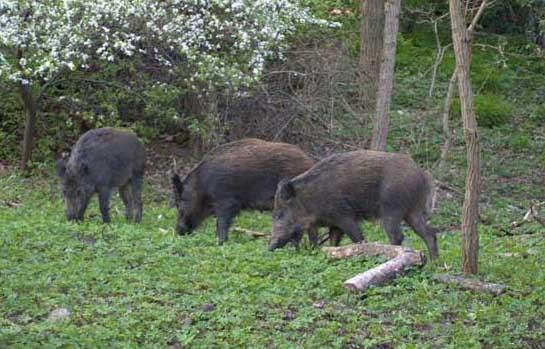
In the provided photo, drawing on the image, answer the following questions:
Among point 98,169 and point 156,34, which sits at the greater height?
point 156,34

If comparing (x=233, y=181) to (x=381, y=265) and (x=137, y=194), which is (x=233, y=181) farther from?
(x=381, y=265)

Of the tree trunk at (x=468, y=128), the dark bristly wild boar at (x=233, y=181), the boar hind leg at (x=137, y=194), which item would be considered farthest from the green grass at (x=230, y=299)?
the boar hind leg at (x=137, y=194)

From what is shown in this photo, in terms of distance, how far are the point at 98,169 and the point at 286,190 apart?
3.20 metres

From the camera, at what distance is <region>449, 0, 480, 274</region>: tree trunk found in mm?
9453

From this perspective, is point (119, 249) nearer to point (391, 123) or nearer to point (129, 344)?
point (129, 344)

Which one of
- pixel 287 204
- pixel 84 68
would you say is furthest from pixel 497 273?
pixel 84 68

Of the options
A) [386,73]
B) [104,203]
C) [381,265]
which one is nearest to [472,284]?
[381,265]

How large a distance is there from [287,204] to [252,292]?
2.74 m

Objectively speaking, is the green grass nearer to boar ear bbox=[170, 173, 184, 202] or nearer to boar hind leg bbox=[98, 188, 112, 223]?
boar ear bbox=[170, 173, 184, 202]

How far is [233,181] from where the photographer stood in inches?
513

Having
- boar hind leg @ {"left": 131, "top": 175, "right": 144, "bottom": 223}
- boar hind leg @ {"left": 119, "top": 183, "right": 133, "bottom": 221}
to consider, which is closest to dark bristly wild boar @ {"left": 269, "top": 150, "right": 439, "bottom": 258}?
boar hind leg @ {"left": 131, "top": 175, "right": 144, "bottom": 223}

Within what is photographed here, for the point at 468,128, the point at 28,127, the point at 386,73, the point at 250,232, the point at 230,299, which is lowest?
the point at 250,232

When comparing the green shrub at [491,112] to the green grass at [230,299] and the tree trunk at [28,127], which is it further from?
the green grass at [230,299]

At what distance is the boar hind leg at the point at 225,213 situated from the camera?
12.8 meters
